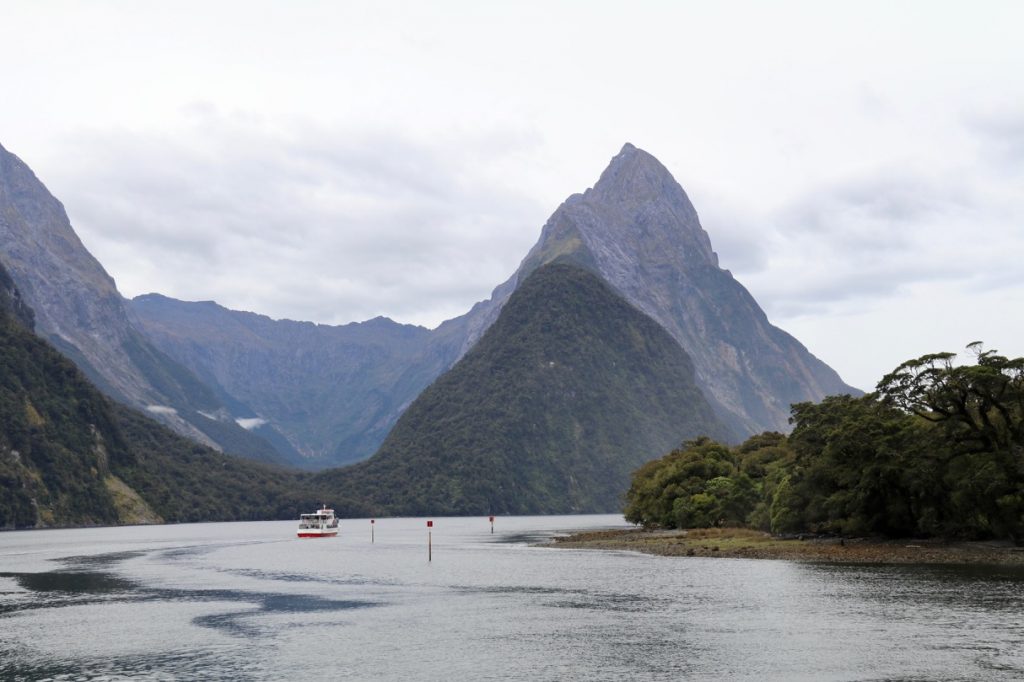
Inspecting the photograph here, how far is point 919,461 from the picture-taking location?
120 m

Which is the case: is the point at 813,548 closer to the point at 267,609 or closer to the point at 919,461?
the point at 919,461

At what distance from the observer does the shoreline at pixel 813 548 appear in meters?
109

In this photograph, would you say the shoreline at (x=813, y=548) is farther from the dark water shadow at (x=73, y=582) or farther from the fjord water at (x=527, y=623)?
the dark water shadow at (x=73, y=582)

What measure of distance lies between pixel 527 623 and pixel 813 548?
69645mm

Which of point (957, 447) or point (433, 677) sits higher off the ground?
point (957, 447)

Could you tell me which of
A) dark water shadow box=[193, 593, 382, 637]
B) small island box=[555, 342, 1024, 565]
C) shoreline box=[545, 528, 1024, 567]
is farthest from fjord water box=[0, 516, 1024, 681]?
small island box=[555, 342, 1024, 565]

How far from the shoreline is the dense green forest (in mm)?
2981

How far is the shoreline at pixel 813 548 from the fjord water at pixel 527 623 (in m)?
8.43

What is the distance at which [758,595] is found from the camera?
267ft

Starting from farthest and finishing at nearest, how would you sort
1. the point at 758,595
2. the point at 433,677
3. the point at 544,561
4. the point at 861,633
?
the point at 544,561 → the point at 758,595 → the point at 861,633 → the point at 433,677

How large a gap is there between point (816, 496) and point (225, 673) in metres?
102

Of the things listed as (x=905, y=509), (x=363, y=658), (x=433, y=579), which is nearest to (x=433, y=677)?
(x=363, y=658)

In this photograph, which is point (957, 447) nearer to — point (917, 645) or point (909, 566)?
point (909, 566)

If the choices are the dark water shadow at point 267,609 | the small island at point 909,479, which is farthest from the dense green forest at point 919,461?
the dark water shadow at point 267,609
